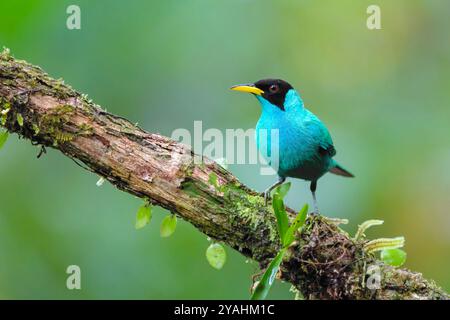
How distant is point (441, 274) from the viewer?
561 cm

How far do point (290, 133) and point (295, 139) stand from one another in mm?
55

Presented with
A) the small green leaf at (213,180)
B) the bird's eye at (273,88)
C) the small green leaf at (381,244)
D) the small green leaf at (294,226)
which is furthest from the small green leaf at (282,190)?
the bird's eye at (273,88)

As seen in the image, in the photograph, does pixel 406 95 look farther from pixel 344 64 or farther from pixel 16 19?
pixel 16 19

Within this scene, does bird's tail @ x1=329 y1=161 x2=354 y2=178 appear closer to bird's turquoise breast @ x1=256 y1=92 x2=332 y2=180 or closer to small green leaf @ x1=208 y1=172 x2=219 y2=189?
bird's turquoise breast @ x1=256 y1=92 x2=332 y2=180

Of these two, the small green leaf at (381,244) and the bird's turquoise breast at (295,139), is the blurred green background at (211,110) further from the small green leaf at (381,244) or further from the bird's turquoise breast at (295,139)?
the small green leaf at (381,244)

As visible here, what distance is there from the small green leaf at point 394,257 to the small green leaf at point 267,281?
62 cm

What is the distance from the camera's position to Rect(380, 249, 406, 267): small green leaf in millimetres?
3236

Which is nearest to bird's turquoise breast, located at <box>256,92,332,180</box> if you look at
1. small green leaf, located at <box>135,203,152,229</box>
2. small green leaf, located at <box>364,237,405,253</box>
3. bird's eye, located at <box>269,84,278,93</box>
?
bird's eye, located at <box>269,84,278,93</box>

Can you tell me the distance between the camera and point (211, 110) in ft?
20.0

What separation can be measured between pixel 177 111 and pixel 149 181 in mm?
2951

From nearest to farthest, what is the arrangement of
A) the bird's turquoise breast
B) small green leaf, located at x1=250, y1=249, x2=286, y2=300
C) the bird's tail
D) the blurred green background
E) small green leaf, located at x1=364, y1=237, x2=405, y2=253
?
small green leaf, located at x1=250, y1=249, x2=286, y2=300 < small green leaf, located at x1=364, y1=237, x2=405, y2=253 < the bird's turquoise breast < the bird's tail < the blurred green background

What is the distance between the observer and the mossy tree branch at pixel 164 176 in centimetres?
321
